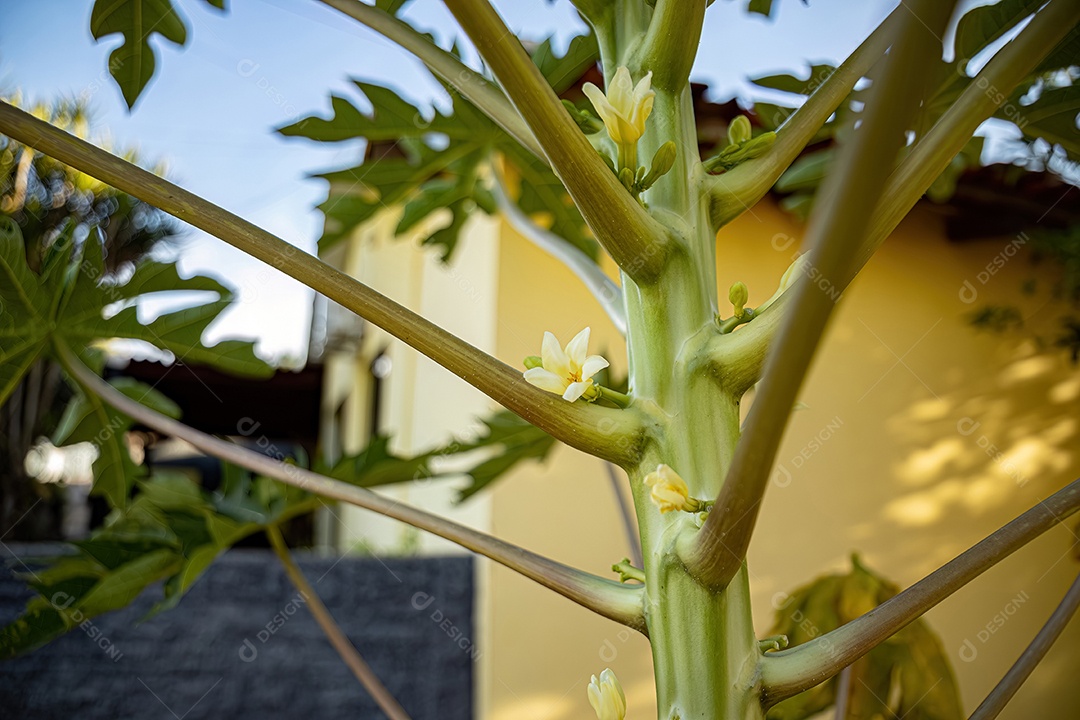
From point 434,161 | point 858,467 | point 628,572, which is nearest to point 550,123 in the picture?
point 628,572

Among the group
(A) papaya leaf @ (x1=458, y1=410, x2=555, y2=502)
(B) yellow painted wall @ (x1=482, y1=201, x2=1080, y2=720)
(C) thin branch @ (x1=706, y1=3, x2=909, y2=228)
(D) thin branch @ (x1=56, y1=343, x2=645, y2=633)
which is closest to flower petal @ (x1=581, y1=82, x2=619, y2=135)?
(C) thin branch @ (x1=706, y1=3, x2=909, y2=228)

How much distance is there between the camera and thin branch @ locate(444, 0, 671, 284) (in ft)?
1.65

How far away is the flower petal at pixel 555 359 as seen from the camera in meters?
0.62

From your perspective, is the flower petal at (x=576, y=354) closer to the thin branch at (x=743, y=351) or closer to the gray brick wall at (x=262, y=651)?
the thin branch at (x=743, y=351)

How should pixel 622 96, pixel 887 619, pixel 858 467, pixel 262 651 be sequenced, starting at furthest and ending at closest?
pixel 858 467
pixel 262 651
pixel 622 96
pixel 887 619

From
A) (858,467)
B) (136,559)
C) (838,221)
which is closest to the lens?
(838,221)

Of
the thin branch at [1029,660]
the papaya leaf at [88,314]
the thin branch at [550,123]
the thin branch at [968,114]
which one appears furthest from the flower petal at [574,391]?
the papaya leaf at [88,314]

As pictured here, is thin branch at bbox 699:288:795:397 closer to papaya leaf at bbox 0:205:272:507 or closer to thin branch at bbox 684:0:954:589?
thin branch at bbox 684:0:954:589

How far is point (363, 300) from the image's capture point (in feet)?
1.82

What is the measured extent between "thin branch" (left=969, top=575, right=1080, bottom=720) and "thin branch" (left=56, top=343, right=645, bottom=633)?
29 cm

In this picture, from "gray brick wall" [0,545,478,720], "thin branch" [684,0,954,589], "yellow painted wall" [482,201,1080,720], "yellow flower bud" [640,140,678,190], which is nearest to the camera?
"thin branch" [684,0,954,589]

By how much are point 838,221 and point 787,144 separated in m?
0.38

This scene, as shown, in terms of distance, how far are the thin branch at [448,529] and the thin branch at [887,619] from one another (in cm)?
10

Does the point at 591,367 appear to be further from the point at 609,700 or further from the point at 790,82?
the point at 790,82
